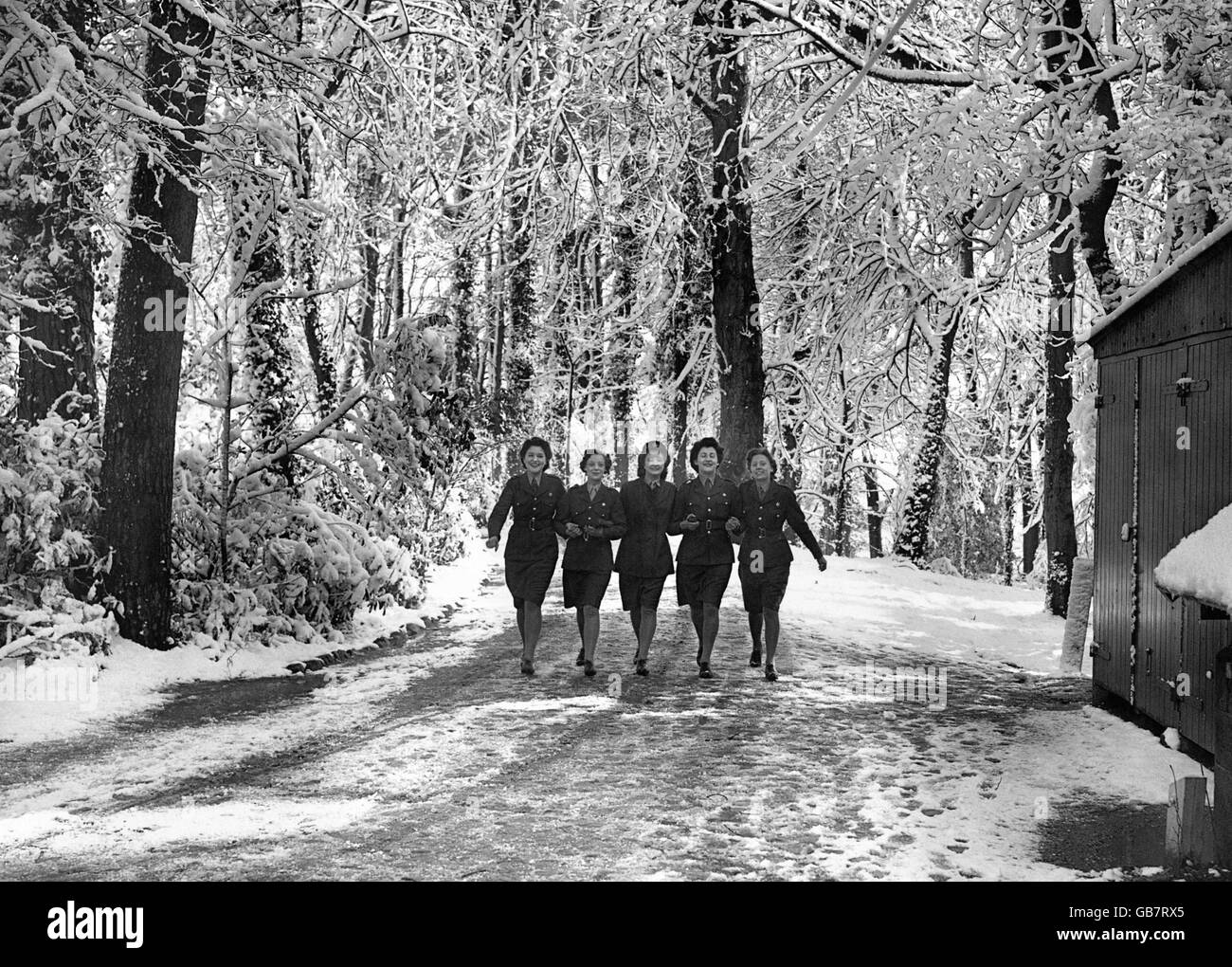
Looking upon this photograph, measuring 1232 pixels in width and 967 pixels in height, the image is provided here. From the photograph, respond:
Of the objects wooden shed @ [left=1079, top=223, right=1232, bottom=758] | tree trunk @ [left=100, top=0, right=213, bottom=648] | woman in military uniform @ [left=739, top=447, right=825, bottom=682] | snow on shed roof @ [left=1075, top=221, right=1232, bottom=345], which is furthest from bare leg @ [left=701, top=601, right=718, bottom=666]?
tree trunk @ [left=100, top=0, right=213, bottom=648]

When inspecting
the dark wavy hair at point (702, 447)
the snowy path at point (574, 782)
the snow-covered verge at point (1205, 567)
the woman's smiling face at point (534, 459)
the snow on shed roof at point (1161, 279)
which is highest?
the snow on shed roof at point (1161, 279)

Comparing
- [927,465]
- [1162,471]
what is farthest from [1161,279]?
[927,465]

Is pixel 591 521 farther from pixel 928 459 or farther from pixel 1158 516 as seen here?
pixel 928 459

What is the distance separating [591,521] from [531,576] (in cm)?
76

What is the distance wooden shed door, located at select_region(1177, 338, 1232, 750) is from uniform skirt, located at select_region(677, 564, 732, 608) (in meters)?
4.23

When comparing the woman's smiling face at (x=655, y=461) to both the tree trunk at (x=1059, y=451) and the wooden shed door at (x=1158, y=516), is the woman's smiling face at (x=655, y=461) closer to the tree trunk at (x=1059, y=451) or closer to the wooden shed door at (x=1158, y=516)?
the wooden shed door at (x=1158, y=516)

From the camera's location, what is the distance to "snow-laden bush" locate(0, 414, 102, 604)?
386 inches

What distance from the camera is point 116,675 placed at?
394 inches

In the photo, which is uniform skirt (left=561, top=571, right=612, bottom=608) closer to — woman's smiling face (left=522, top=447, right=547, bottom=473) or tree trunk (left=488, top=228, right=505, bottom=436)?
woman's smiling face (left=522, top=447, right=547, bottom=473)

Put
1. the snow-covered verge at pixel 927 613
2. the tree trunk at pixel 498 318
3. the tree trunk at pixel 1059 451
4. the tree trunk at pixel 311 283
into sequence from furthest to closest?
1. the tree trunk at pixel 498 318
2. the tree trunk at pixel 1059 451
3. the snow-covered verge at pixel 927 613
4. the tree trunk at pixel 311 283

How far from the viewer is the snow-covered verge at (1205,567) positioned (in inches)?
218

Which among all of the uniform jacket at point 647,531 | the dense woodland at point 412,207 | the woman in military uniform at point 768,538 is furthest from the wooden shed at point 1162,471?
the uniform jacket at point 647,531

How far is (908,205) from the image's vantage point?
17359 mm

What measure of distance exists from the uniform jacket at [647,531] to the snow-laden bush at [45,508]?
4.76m
